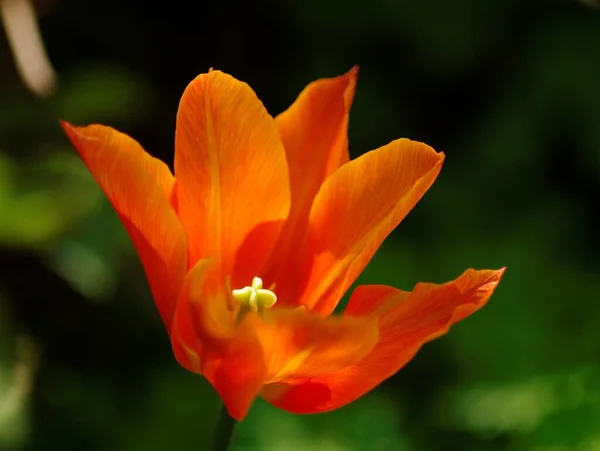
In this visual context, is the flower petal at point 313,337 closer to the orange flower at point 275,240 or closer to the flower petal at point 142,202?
the orange flower at point 275,240

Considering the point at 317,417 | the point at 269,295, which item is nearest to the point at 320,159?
the point at 269,295

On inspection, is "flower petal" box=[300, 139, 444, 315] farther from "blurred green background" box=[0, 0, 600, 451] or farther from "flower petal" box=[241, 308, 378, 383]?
"blurred green background" box=[0, 0, 600, 451]

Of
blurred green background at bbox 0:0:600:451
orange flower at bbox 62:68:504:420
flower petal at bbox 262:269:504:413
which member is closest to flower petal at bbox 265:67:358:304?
orange flower at bbox 62:68:504:420

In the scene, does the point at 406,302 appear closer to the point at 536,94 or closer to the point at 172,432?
the point at 172,432

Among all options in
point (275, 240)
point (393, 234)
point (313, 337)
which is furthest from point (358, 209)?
point (393, 234)

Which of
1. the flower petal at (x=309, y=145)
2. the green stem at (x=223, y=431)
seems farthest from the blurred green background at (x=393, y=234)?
the green stem at (x=223, y=431)

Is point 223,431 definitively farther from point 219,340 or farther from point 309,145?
point 309,145

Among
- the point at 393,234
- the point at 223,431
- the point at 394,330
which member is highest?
the point at 394,330
